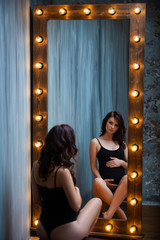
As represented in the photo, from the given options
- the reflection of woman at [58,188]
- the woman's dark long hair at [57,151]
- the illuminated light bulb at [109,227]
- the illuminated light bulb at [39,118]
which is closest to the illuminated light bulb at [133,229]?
the illuminated light bulb at [109,227]

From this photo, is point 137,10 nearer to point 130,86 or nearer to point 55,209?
point 130,86

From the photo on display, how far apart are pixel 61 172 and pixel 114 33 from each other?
1.13 m

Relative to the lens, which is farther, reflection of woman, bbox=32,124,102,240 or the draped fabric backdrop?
the draped fabric backdrop

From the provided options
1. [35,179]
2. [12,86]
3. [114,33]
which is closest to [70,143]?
[35,179]

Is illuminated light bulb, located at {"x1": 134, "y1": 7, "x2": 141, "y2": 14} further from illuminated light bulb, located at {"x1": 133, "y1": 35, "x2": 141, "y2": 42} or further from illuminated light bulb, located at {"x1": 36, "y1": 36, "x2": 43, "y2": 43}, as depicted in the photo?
illuminated light bulb, located at {"x1": 36, "y1": 36, "x2": 43, "y2": 43}

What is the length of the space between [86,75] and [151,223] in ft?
4.58

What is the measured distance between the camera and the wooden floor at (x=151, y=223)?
7.14ft

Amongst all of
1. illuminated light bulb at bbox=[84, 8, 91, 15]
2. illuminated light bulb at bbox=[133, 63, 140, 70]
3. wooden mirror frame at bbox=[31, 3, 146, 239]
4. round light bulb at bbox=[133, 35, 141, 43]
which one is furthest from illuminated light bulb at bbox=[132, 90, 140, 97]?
illuminated light bulb at bbox=[84, 8, 91, 15]

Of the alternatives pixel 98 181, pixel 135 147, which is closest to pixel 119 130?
pixel 135 147

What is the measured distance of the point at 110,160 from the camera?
6.72 ft

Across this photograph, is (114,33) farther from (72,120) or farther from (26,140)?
(26,140)

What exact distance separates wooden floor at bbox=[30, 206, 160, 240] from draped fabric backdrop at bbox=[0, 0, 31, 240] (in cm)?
46

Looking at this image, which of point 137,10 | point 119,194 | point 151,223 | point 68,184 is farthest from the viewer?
point 151,223

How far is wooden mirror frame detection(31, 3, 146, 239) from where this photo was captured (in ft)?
6.54
